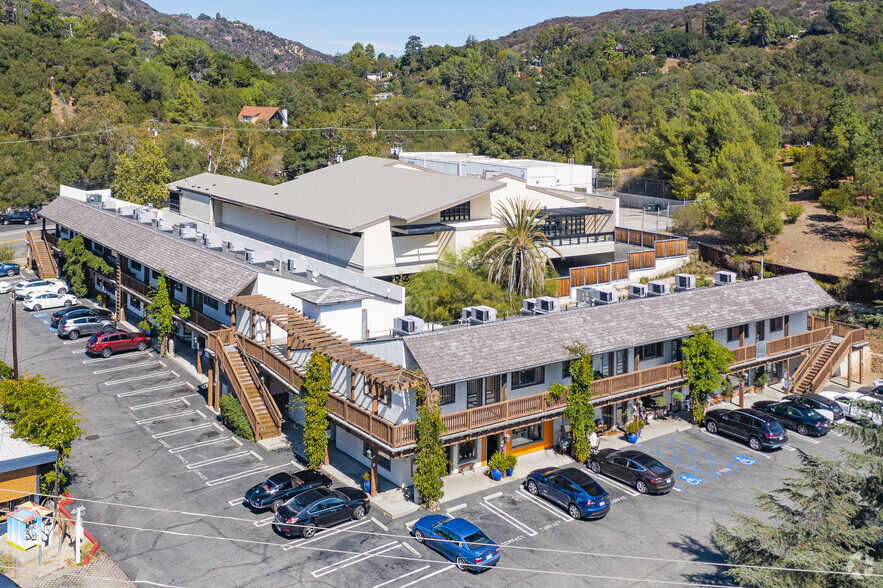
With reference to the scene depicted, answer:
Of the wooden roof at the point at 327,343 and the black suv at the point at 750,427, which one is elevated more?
the wooden roof at the point at 327,343

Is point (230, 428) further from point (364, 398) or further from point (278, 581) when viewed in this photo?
point (278, 581)

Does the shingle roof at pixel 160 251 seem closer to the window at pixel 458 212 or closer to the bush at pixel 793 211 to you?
the window at pixel 458 212

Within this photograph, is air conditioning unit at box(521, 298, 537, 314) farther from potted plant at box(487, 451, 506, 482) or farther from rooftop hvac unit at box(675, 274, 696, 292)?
rooftop hvac unit at box(675, 274, 696, 292)

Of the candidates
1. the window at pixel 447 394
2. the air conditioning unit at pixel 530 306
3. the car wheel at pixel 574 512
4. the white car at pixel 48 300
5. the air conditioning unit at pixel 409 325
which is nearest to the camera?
the car wheel at pixel 574 512

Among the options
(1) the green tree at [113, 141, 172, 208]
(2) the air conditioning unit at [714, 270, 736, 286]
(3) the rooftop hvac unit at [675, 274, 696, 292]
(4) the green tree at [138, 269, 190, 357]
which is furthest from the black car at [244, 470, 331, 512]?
(1) the green tree at [113, 141, 172, 208]

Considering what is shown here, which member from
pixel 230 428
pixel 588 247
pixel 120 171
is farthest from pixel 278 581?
pixel 120 171

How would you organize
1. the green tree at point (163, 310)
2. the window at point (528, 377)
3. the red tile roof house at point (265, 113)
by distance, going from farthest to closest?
1. the red tile roof house at point (265, 113)
2. the green tree at point (163, 310)
3. the window at point (528, 377)

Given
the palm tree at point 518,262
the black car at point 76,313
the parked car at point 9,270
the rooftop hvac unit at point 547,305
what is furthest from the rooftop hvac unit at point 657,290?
the parked car at point 9,270

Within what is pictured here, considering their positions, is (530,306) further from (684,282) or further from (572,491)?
(684,282)
